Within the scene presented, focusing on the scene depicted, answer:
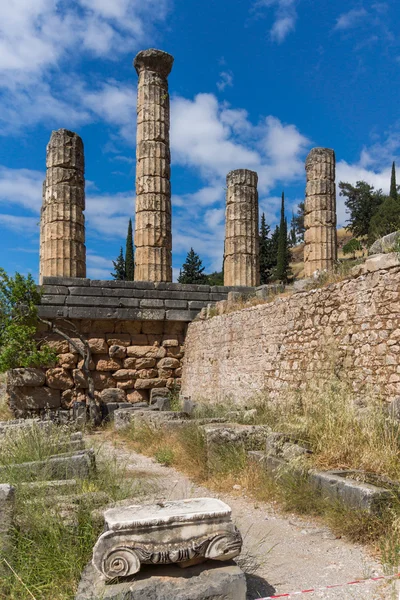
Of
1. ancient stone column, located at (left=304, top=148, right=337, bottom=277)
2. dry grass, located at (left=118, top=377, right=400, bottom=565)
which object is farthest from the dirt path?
ancient stone column, located at (left=304, top=148, right=337, bottom=277)

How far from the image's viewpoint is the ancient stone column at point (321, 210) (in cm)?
1627

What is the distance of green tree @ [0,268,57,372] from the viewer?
12.8 m

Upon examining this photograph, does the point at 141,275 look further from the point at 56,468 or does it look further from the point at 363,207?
the point at 363,207

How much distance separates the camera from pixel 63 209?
15.3 meters

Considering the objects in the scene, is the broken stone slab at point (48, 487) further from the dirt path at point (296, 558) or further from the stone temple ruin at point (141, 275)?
the stone temple ruin at point (141, 275)

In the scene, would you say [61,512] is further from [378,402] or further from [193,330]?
[193,330]

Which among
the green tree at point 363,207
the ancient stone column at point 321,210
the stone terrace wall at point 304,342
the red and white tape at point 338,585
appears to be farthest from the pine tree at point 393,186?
the red and white tape at point 338,585

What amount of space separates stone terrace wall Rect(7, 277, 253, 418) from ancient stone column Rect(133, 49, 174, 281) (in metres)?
1.52

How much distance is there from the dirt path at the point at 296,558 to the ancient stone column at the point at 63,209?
1025cm

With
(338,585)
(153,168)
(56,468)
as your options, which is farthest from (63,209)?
(338,585)

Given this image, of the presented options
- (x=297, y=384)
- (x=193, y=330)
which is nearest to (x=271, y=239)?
(x=193, y=330)

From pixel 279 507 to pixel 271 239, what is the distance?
40558 millimetres

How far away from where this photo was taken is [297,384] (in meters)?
9.29

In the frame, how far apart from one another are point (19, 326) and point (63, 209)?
3.90 meters
